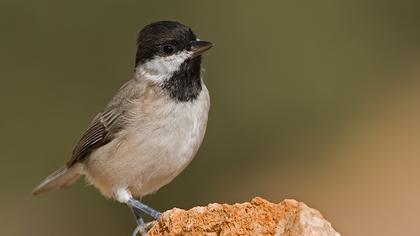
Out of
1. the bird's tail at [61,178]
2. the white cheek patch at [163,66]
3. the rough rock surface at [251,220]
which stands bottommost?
the bird's tail at [61,178]

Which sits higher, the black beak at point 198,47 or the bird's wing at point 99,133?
the black beak at point 198,47

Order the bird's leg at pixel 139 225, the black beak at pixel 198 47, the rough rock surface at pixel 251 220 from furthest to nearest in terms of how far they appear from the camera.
Answer: the black beak at pixel 198 47 < the bird's leg at pixel 139 225 < the rough rock surface at pixel 251 220

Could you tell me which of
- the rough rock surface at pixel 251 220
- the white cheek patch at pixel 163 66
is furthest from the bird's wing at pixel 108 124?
the rough rock surface at pixel 251 220

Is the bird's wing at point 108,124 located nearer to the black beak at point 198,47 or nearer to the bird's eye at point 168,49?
the bird's eye at point 168,49

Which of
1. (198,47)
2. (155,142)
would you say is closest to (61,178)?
(155,142)

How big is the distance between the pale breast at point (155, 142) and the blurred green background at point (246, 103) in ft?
7.48

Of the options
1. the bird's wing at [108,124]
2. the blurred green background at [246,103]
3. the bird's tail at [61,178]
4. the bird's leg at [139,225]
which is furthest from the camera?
the blurred green background at [246,103]

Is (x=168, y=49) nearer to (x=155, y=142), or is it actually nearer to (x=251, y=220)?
(x=155, y=142)

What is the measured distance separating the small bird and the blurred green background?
223cm

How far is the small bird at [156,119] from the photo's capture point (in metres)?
5.10

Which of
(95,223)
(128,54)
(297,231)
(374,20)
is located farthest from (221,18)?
(297,231)

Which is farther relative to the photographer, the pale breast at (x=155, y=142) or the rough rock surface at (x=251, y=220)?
the pale breast at (x=155, y=142)

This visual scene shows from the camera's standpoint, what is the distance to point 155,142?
508 centimetres

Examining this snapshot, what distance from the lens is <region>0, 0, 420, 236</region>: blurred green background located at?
805 cm
